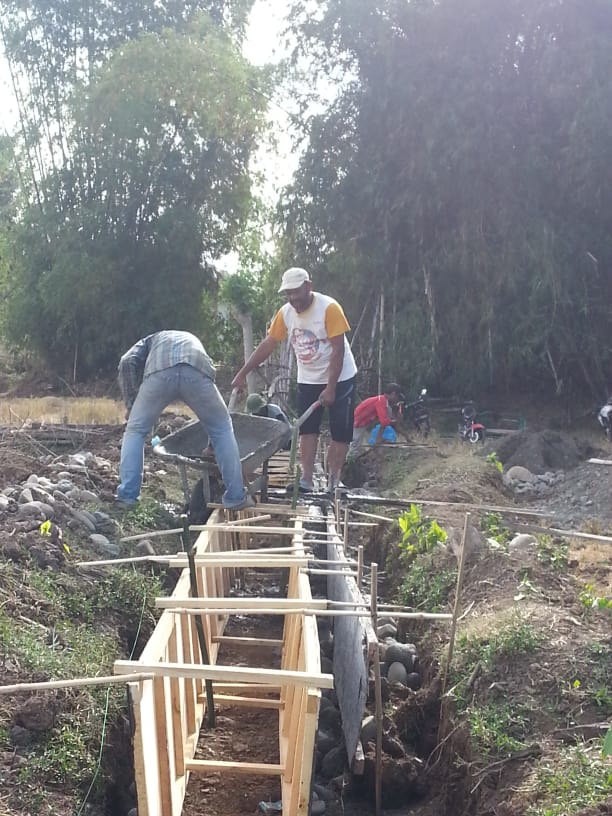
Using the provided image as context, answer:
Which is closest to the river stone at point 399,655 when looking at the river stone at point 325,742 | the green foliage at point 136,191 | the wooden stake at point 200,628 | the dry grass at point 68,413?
the river stone at point 325,742

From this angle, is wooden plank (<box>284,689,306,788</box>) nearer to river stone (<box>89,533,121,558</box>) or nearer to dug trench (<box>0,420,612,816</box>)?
dug trench (<box>0,420,612,816</box>)

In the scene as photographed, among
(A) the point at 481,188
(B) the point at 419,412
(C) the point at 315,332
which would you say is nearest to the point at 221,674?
(C) the point at 315,332

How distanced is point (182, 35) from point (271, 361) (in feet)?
23.7

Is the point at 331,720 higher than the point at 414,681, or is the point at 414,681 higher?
the point at 414,681

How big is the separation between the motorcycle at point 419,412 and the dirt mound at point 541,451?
5.65ft

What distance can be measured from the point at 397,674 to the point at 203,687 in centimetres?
104

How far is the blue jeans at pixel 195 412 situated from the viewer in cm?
464

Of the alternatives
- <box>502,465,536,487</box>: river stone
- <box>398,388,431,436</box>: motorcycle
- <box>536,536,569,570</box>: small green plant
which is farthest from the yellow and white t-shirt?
<box>398,388,431,436</box>: motorcycle

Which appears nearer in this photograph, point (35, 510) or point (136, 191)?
point (35, 510)

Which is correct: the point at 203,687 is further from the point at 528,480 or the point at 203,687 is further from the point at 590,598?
the point at 528,480

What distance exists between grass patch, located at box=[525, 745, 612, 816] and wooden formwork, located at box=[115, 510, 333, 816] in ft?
2.58

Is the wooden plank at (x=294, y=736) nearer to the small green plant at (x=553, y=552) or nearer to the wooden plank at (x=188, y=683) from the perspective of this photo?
the wooden plank at (x=188, y=683)

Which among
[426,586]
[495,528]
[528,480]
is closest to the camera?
[426,586]

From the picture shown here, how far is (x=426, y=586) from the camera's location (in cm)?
452
